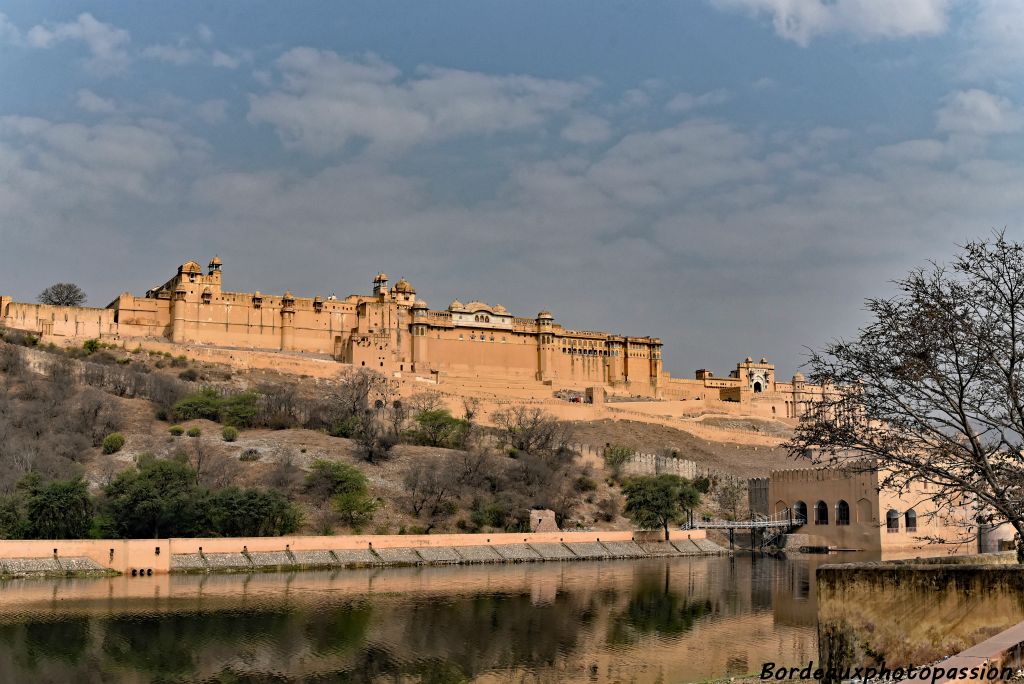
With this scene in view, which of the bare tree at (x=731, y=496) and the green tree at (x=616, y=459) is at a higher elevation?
the green tree at (x=616, y=459)

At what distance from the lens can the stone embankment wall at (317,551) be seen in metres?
28.5

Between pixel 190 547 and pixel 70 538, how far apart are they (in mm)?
3573

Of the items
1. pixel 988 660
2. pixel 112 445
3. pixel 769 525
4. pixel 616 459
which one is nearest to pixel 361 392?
pixel 616 459

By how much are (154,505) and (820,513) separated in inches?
1032

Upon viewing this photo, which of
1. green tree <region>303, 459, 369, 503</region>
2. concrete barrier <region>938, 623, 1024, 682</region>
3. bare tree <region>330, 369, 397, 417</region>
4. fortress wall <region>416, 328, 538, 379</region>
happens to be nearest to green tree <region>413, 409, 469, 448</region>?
bare tree <region>330, 369, 397, 417</region>

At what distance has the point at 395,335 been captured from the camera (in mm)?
66375

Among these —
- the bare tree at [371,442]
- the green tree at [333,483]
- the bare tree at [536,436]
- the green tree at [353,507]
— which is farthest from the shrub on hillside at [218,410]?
the bare tree at [536,436]

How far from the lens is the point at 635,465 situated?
173 ft

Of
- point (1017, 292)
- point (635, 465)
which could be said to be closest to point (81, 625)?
point (1017, 292)

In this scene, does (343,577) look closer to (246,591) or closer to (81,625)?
(246,591)

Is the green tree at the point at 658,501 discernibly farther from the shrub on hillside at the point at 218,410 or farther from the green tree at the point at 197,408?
the green tree at the point at 197,408

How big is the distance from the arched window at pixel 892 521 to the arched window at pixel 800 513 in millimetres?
3887

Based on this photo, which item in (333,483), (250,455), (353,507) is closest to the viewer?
(353,507)

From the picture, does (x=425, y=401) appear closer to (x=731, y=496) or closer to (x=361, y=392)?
(x=361, y=392)
